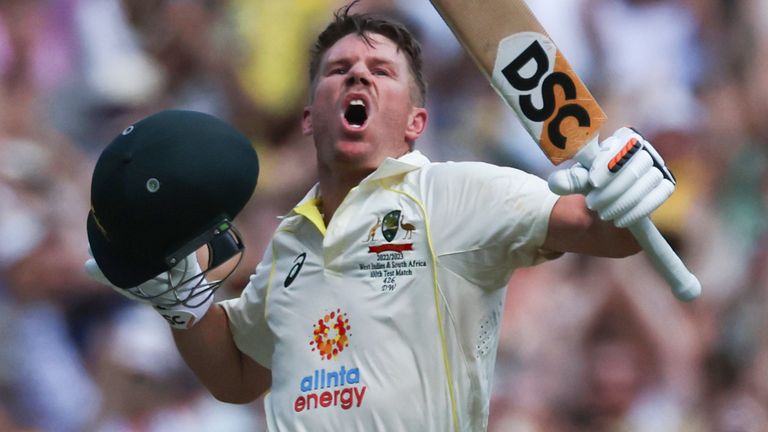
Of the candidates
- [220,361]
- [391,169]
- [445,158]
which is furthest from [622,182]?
[445,158]

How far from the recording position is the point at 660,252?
3.03m

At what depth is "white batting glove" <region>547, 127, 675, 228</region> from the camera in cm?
292

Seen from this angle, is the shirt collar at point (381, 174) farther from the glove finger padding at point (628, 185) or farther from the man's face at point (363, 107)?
the glove finger padding at point (628, 185)

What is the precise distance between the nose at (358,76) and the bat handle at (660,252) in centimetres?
87

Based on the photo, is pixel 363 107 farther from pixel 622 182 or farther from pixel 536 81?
pixel 622 182

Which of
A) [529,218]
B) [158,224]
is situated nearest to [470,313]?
[529,218]

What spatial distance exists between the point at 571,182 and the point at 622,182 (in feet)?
0.40

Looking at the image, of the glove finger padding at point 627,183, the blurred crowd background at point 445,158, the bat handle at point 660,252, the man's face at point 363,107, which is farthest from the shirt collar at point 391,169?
the blurred crowd background at point 445,158

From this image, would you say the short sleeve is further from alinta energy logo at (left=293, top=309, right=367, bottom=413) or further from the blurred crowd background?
the blurred crowd background

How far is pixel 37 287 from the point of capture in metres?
5.95

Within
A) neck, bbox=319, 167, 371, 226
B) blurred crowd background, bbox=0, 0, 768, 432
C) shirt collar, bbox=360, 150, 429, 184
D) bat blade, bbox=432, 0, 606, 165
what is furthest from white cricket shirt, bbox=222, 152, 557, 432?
blurred crowd background, bbox=0, 0, 768, 432

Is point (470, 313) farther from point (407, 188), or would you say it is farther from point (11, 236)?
point (11, 236)

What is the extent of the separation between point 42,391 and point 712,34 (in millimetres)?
3350

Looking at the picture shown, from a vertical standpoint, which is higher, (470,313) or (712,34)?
(712,34)
